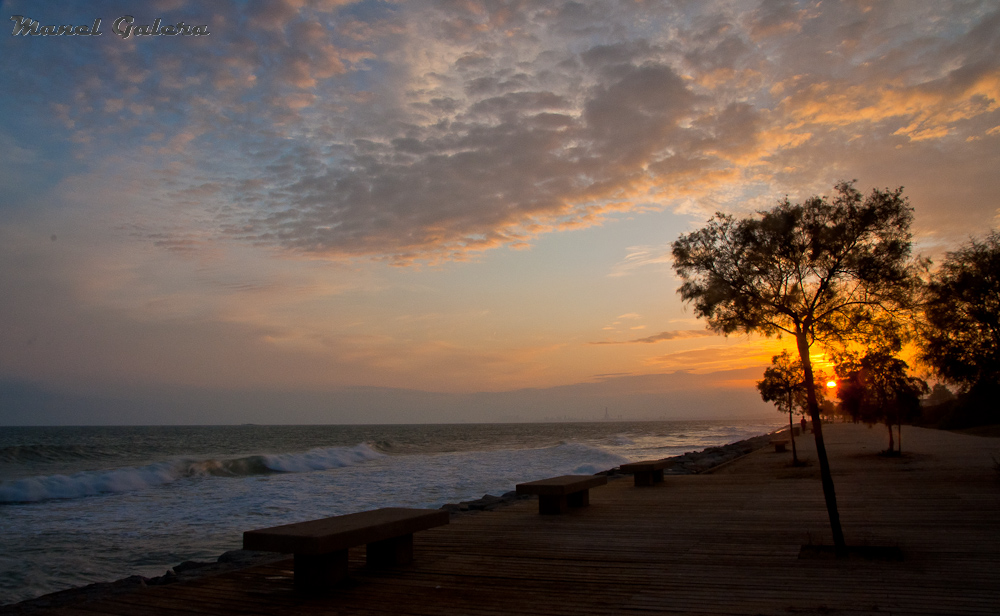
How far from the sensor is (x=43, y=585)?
9.88 meters

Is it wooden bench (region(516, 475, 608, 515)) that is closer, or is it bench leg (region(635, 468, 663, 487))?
wooden bench (region(516, 475, 608, 515))

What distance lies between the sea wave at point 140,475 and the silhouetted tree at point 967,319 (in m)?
28.3

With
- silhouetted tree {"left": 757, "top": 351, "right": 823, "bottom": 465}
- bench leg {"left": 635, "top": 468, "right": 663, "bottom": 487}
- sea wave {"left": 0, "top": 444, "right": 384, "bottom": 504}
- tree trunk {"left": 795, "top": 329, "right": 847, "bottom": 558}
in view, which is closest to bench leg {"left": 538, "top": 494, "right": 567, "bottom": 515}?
bench leg {"left": 635, "top": 468, "right": 663, "bottom": 487}

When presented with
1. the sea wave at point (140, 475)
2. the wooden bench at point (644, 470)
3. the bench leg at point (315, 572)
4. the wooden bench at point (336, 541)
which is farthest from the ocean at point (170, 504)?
the bench leg at point (315, 572)

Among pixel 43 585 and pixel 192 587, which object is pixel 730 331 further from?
pixel 43 585

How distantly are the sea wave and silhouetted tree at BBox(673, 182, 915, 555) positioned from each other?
26658 mm

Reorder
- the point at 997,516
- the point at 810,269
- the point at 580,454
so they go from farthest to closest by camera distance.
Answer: the point at 580,454, the point at 997,516, the point at 810,269

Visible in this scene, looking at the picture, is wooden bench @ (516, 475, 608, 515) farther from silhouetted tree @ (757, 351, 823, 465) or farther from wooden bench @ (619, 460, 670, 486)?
silhouetted tree @ (757, 351, 823, 465)

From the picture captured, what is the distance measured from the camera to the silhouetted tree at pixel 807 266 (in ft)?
24.4

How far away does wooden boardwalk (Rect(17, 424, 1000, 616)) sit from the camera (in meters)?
5.17

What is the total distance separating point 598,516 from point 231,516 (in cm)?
1100

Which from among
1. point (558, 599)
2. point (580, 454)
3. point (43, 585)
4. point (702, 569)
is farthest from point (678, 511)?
point (580, 454)

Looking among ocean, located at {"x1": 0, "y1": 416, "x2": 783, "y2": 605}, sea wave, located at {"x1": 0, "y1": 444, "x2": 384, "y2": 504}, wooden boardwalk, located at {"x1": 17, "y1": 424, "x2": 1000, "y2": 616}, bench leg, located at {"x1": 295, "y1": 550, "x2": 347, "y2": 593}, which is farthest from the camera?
sea wave, located at {"x1": 0, "y1": 444, "x2": 384, "y2": 504}

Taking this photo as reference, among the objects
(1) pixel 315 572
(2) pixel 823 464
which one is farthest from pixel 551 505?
(1) pixel 315 572
